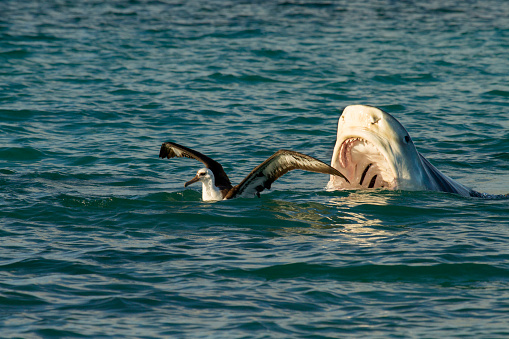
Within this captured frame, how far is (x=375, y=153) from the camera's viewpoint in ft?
30.2

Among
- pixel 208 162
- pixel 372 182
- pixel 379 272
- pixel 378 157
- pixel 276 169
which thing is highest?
pixel 378 157

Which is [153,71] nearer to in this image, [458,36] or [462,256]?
[458,36]

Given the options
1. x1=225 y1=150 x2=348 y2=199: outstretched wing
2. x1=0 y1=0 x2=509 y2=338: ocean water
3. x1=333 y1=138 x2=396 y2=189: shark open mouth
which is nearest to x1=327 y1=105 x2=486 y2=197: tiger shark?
x1=333 y1=138 x2=396 y2=189: shark open mouth

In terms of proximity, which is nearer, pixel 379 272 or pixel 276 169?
pixel 379 272

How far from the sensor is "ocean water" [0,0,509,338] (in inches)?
260

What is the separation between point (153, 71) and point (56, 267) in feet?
46.6

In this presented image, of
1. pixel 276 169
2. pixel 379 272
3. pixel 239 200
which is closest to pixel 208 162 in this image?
pixel 239 200

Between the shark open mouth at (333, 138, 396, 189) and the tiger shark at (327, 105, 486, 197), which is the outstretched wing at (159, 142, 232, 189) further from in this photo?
the shark open mouth at (333, 138, 396, 189)

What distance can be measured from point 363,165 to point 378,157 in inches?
12.6

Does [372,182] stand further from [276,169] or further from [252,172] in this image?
[252,172]

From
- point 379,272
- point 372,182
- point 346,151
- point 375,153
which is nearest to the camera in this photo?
point 379,272

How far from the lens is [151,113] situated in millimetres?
17219

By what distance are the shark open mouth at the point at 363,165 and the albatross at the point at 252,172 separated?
0.27m

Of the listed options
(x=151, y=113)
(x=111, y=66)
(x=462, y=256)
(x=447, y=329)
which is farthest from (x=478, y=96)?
(x=447, y=329)
